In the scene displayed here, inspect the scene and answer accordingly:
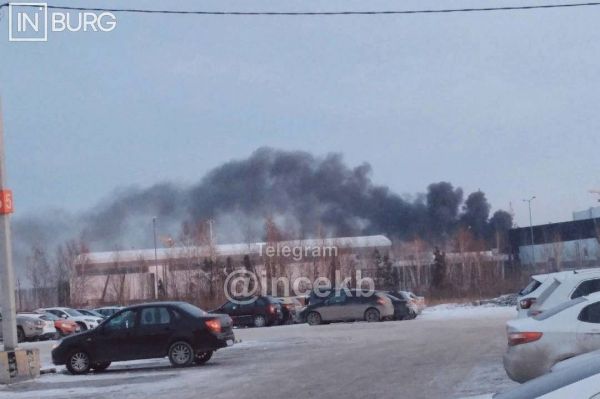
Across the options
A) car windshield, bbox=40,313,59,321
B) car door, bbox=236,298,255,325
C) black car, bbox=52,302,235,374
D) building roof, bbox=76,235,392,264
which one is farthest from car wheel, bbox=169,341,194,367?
building roof, bbox=76,235,392,264

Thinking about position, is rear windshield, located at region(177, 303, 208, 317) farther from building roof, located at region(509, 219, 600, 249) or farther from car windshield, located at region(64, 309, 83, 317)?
building roof, located at region(509, 219, 600, 249)

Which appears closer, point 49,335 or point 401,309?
point 401,309

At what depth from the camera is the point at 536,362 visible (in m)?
11.3

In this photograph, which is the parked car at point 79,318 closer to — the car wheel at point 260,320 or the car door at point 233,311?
the car door at point 233,311

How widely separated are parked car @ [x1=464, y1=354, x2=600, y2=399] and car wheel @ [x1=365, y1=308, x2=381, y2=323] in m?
32.4

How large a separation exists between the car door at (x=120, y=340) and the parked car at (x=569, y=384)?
51.9 feet

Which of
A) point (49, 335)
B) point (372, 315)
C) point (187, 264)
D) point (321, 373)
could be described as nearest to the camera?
point (321, 373)

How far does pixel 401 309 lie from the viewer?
38.7 m

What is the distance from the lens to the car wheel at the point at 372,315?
37.9 m

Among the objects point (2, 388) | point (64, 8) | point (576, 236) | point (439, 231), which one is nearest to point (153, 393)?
point (2, 388)

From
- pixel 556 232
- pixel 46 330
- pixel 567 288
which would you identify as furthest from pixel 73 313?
pixel 556 232

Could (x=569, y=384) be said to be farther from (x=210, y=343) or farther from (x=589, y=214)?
(x=589, y=214)

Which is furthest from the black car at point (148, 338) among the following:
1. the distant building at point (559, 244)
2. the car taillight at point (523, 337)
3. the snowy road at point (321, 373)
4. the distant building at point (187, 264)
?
the distant building at point (559, 244)

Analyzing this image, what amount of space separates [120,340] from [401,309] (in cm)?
1989
